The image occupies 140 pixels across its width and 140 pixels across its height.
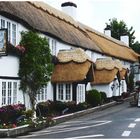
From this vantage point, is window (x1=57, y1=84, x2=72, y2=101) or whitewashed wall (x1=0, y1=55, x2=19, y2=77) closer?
whitewashed wall (x1=0, y1=55, x2=19, y2=77)

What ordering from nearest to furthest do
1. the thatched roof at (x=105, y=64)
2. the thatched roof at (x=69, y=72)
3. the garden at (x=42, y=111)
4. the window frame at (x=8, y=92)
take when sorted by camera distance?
1. the garden at (x=42, y=111)
2. the window frame at (x=8, y=92)
3. the thatched roof at (x=69, y=72)
4. the thatched roof at (x=105, y=64)

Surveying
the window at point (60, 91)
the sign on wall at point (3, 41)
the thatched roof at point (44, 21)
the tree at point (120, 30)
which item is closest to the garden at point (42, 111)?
the window at point (60, 91)

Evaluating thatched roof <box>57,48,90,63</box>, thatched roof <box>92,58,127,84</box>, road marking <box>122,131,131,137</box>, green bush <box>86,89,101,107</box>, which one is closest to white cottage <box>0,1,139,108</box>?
thatched roof <box>57,48,90,63</box>

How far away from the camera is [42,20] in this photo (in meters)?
28.5

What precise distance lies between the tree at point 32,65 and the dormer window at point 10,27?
581mm

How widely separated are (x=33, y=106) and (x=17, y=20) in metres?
5.19

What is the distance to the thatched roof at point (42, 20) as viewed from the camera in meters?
23.4

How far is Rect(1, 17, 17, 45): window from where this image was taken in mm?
22484

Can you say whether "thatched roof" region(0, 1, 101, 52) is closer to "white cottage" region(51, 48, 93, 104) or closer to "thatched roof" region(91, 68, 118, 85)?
"white cottage" region(51, 48, 93, 104)

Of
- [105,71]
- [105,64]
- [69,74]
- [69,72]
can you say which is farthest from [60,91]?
[105,64]

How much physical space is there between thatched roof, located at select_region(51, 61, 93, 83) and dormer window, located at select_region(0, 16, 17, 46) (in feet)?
20.4

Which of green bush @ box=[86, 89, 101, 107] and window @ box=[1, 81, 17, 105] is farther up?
window @ box=[1, 81, 17, 105]

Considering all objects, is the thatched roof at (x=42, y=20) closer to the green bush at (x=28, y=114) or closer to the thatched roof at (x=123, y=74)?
the green bush at (x=28, y=114)

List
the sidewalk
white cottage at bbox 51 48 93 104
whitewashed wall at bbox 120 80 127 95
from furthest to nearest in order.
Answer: whitewashed wall at bbox 120 80 127 95, white cottage at bbox 51 48 93 104, the sidewalk
